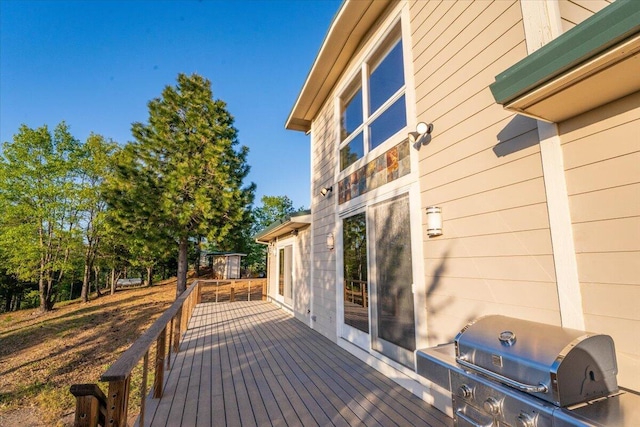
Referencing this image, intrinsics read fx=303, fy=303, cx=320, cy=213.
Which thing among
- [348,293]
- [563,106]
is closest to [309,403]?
[348,293]

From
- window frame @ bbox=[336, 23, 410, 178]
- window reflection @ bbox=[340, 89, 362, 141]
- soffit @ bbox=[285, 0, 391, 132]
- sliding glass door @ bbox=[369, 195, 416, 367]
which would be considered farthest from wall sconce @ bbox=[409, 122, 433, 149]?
soffit @ bbox=[285, 0, 391, 132]

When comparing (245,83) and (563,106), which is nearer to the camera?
(563,106)

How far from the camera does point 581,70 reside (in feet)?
4.53

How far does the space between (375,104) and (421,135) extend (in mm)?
1345

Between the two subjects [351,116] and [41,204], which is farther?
[41,204]

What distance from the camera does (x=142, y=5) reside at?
886 cm

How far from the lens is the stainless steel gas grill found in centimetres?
123

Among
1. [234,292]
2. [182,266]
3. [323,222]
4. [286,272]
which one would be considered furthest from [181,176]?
[323,222]

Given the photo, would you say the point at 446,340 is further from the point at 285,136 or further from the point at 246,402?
the point at 285,136

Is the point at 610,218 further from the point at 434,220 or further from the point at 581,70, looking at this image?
the point at 434,220

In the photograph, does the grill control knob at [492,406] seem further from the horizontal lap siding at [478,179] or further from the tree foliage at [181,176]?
the tree foliage at [181,176]

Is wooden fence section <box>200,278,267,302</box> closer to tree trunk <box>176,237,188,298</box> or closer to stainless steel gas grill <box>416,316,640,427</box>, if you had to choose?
tree trunk <box>176,237,188,298</box>

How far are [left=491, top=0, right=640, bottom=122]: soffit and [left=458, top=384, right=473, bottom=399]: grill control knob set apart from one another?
1.57 metres

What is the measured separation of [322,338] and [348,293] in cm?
134
